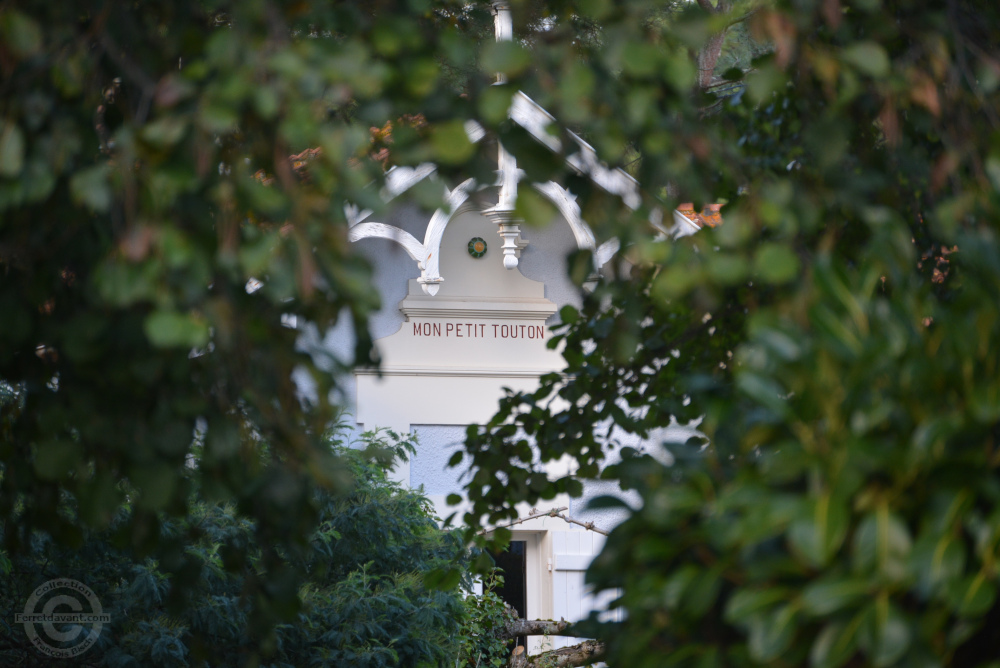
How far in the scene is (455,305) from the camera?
7.36 meters

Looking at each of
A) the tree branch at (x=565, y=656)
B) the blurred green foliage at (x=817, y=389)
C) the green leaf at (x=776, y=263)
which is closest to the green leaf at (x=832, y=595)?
the blurred green foliage at (x=817, y=389)

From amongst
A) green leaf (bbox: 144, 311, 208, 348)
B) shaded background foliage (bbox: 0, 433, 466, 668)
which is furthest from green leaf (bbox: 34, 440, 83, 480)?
shaded background foliage (bbox: 0, 433, 466, 668)

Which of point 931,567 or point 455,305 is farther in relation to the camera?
point 455,305

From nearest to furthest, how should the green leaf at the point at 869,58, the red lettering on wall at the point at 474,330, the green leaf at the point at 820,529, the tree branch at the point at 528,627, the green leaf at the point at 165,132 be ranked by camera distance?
the green leaf at the point at 820,529 → the green leaf at the point at 165,132 → the green leaf at the point at 869,58 → the tree branch at the point at 528,627 → the red lettering on wall at the point at 474,330

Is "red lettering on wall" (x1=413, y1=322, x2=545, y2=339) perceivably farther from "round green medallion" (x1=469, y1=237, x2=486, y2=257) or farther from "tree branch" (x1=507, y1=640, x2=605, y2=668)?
"tree branch" (x1=507, y1=640, x2=605, y2=668)

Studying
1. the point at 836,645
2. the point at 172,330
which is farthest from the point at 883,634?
the point at 172,330

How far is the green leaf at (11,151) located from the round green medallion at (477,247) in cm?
624

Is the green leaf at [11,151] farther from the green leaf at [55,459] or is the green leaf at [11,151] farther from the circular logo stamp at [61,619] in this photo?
the circular logo stamp at [61,619]

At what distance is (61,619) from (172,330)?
3.81 m

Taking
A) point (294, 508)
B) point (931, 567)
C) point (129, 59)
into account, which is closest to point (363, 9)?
point (129, 59)

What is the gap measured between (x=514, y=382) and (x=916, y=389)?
6.13m

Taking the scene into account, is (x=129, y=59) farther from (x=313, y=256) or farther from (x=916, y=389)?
(x=916, y=389)

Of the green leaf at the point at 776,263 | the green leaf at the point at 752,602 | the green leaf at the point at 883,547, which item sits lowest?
the green leaf at the point at 752,602

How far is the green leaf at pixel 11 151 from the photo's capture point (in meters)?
1.24
